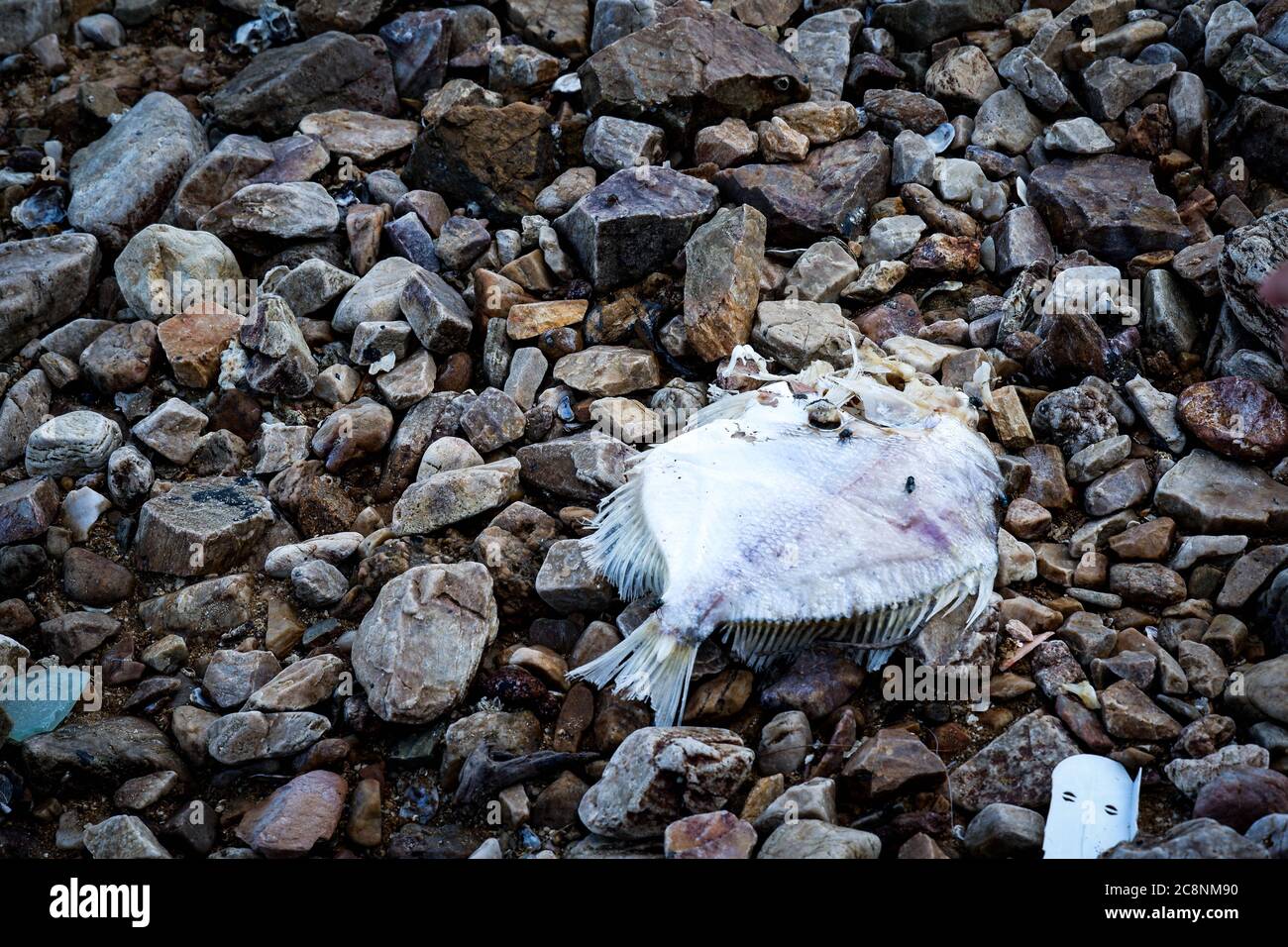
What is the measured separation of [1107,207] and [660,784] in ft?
11.0

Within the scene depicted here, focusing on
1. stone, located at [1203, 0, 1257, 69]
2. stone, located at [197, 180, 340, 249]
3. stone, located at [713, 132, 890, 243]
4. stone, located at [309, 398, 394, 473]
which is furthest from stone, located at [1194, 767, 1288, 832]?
stone, located at [197, 180, 340, 249]

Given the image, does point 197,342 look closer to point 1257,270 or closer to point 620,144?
point 620,144

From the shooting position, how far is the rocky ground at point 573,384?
9.84ft

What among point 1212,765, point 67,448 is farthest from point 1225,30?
point 67,448

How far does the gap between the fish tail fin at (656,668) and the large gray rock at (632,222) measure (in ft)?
6.37

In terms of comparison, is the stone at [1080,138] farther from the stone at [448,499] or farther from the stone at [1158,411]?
the stone at [448,499]

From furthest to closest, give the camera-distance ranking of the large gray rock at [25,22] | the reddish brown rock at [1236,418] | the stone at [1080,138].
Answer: the large gray rock at [25,22] < the stone at [1080,138] < the reddish brown rock at [1236,418]

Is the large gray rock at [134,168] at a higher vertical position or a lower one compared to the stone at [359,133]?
lower

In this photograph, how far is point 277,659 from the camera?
3.46 meters

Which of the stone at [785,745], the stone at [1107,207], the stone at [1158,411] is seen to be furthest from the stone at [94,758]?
the stone at [1107,207]

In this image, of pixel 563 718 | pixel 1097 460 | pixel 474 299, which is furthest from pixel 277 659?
pixel 1097 460

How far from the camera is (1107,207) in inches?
177

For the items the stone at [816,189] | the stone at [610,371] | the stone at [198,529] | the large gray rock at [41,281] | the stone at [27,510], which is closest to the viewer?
the stone at [198,529]
